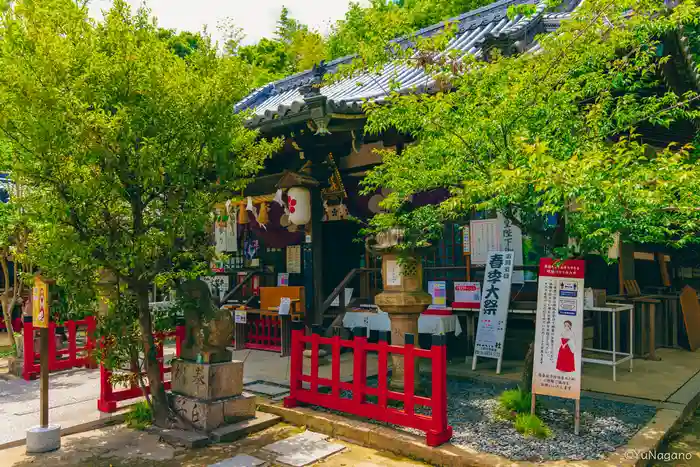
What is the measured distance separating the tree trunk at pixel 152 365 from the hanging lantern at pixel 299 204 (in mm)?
4349

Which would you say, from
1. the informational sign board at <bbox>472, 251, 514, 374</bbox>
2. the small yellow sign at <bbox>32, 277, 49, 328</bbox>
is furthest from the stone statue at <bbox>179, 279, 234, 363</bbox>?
the informational sign board at <bbox>472, 251, 514, 374</bbox>

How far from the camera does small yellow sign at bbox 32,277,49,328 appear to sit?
5.75m

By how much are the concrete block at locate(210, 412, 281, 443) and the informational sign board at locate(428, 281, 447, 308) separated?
4.51 meters

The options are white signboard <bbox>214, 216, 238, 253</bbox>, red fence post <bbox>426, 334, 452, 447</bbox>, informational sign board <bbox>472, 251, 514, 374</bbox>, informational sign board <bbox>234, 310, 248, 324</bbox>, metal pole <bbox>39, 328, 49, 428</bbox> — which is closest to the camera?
red fence post <bbox>426, 334, 452, 447</bbox>

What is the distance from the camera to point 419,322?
31.4 feet

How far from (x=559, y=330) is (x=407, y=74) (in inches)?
305

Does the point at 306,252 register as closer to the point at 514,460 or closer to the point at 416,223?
the point at 416,223

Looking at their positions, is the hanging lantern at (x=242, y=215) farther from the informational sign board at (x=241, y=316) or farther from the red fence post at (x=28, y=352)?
the red fence post at (x=28, y=352)

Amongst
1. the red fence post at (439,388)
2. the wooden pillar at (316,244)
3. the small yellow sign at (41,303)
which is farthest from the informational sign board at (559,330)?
the wooden pillar at (316,244)

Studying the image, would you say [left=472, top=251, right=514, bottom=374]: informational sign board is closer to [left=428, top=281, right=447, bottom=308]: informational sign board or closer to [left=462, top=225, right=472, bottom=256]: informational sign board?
[left=462, top=225, right=472, bottom=256]: informational sign board

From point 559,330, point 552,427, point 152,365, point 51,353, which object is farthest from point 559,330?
point 51,353

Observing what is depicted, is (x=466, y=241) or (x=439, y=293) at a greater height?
(x=466, y=241)

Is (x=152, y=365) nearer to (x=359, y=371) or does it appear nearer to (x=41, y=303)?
(x=41, y=303)

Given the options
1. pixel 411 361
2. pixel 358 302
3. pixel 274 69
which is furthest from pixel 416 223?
pixel 274 69
